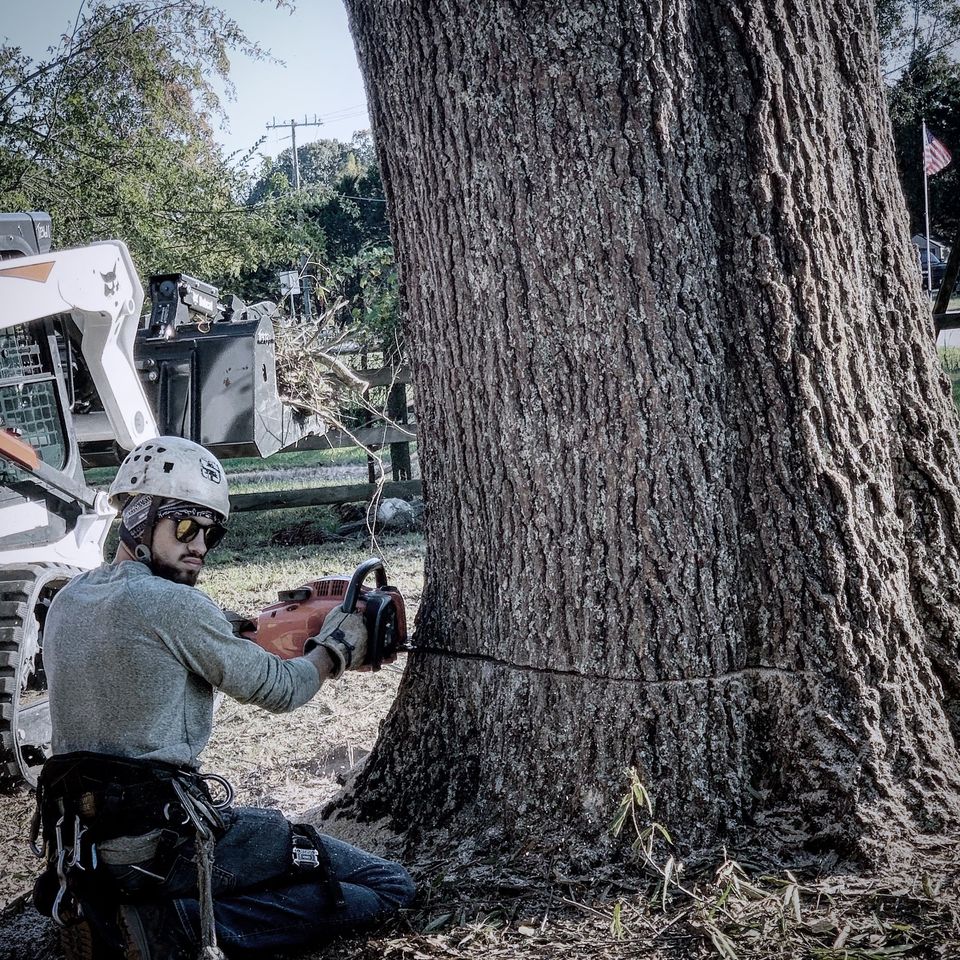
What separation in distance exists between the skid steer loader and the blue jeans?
1980mm

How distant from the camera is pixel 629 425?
2645mm

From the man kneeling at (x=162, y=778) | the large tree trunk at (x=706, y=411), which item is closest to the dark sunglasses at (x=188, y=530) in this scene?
the man kneeling at (x=162, y=778)

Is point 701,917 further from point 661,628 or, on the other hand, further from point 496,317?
point 496,317

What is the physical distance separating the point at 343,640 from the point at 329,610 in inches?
10.3

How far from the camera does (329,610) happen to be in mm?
3164

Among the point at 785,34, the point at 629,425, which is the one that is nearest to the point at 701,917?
the point at 629,425

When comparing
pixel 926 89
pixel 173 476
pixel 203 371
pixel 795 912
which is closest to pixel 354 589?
pixel 173 476

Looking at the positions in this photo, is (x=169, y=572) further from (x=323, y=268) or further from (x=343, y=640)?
(x=323, y=268)

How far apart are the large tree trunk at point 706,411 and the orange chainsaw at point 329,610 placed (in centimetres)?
46

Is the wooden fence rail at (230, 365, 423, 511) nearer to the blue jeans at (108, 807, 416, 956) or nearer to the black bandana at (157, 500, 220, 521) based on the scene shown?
the black bandana at (157, 500, 220, 521)

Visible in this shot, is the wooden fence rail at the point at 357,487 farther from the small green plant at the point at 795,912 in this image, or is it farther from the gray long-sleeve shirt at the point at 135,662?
the small green plant at the point at 795,912

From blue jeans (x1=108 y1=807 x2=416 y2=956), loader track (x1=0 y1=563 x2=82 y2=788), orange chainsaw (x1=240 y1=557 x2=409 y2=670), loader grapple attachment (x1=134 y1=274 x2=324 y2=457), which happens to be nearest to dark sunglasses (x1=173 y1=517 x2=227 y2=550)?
orange chainsaw (x1=240 y1=557 x2=409 y2=670)

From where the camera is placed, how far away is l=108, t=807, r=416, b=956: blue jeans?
2.63 m

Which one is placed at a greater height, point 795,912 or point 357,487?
point 357,487
